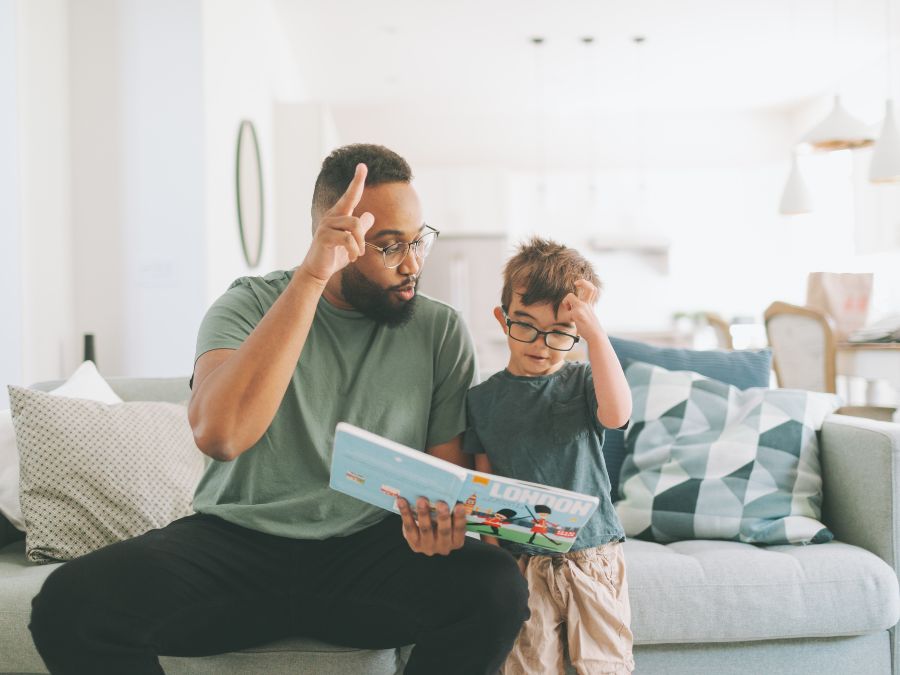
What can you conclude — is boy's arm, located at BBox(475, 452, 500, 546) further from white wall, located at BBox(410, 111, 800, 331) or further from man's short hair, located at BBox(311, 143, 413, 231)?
white wall, located at BBox(410, 111, 800, 331)

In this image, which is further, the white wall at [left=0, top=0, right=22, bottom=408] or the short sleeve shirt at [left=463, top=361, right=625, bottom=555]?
the white wall at [left=0, top=0, right=22, bottom=408]

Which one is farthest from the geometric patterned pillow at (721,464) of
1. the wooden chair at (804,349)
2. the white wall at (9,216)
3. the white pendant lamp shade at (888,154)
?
the white pendant lamp shade at (888,154)

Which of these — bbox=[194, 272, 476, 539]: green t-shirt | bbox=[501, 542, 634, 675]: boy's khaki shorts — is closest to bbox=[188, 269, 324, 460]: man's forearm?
bbox=[194, 272, 476, 539]: green t-shirt

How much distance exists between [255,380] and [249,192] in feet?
10.7

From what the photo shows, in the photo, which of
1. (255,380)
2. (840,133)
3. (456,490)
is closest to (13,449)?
(255,380)

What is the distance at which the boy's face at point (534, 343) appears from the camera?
53.9 inches

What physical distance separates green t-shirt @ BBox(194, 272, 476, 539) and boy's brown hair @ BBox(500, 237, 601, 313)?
145mm

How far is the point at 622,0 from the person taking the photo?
5.03m

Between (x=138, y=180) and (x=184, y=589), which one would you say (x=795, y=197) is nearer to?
(x=138, y=180)

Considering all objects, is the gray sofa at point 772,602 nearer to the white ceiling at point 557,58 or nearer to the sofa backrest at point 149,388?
the sofa backrest at point 149,388

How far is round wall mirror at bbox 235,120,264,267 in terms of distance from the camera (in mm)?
4000

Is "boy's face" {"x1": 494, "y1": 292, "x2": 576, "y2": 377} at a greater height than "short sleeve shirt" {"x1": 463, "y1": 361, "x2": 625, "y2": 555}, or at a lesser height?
greater

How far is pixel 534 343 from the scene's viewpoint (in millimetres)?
1396

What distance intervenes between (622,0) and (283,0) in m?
2.11
